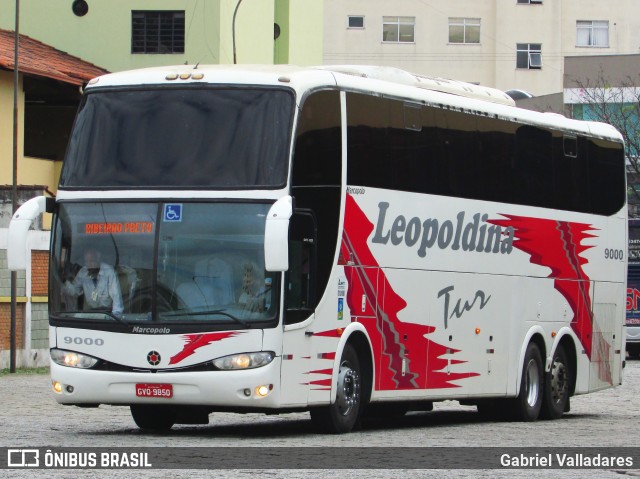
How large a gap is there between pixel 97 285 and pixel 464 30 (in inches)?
2668

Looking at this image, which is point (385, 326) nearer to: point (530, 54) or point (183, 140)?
point (183, 140)

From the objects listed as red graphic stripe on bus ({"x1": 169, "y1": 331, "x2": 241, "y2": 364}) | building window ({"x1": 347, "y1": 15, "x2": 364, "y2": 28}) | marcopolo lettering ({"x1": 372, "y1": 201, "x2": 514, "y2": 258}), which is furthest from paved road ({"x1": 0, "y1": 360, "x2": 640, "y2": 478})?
building window ({"x1": 347, "y1": 15, "x2": 364, "y2": 28})

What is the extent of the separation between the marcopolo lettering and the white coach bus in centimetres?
3

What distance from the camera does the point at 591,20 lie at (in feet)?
271

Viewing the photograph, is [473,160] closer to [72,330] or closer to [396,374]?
[396,374]

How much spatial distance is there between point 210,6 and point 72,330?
3113cm

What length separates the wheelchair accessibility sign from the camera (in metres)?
16.3

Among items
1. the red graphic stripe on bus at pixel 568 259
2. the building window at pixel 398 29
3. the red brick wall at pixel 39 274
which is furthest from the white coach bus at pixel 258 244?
the building window at pixel 398 29

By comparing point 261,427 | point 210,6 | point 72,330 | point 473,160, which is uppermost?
point 210,6

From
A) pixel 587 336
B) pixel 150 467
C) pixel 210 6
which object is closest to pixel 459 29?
pixel 210 6

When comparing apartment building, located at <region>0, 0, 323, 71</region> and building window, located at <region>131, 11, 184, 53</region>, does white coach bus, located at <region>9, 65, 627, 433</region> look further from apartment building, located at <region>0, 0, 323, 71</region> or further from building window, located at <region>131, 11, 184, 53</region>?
building window, located at <region>131, 11, 184, 53</region>

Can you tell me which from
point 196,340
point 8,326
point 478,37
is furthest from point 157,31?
point 478,37

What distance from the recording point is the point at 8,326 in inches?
1289

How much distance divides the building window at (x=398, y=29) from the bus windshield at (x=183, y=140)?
66.9 metres
